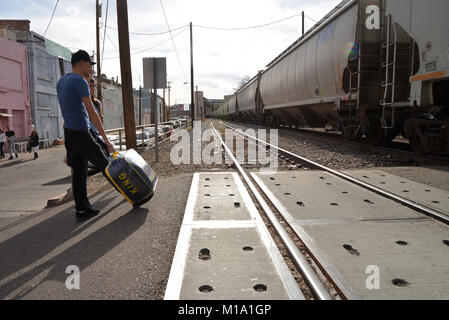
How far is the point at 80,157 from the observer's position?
385cm

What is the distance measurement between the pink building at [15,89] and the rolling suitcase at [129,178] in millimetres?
17952

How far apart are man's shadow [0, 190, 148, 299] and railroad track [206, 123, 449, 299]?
1533 millimetres

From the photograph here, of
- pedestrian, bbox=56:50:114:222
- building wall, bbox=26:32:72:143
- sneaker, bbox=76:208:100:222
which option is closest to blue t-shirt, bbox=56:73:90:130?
pedestrian, bbox=56:50:114:222

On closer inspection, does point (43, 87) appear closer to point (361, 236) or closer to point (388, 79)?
point (388, 79)

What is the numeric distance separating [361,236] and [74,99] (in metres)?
3.34

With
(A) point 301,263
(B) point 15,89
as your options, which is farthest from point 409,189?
(B) point 15,89

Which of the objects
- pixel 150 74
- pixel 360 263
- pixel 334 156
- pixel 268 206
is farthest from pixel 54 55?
pixel 360 263

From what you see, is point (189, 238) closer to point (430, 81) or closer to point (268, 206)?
point (268, 206)

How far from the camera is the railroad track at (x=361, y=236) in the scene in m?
2.11

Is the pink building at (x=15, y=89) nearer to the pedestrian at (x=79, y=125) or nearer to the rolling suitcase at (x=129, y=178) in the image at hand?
the pedestrian at (x=79, y=125)

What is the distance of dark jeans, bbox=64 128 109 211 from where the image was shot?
148 inches

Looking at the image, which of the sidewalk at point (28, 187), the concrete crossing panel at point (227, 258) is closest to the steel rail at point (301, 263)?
the concrete crossing panel at point (227, 258)

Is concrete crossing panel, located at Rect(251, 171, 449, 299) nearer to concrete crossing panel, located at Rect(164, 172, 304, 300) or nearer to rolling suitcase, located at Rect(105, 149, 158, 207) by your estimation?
concrete crossing panel, located at Rect(164, 172, 304, 300)
